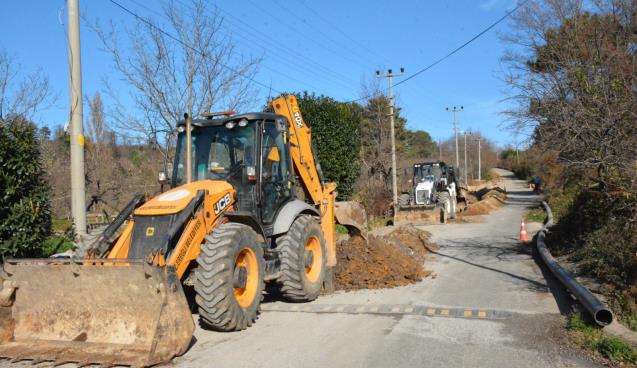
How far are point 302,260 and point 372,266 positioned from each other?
2.34 metres

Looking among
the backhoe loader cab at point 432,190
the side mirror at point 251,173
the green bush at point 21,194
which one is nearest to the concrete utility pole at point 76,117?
the green bush at point 21,194

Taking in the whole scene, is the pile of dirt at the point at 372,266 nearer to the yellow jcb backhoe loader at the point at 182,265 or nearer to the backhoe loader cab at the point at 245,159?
the yellow jcb backhoe loader at the point at 182,265

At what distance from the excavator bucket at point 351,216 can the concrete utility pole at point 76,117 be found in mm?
4419

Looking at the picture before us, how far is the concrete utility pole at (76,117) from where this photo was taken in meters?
8.05

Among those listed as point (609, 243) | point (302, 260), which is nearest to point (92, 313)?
point (302, 260)

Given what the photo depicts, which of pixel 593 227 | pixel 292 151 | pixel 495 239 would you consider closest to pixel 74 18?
pixel 292 151

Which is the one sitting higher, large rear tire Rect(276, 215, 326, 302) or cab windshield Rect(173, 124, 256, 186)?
cab windshield Rect(173, 124, 256, 186)

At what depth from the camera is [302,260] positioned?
7.63m

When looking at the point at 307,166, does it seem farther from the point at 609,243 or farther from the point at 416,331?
the point at 609,243

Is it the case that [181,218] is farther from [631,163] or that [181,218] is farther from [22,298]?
[631,163]

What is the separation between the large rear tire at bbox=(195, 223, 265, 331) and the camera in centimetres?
573

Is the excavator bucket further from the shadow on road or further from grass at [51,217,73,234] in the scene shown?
grass at [51,217,73,234]

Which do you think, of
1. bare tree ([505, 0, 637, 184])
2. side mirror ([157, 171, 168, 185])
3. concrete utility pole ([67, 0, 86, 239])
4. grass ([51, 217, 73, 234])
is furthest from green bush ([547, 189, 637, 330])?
grass ([51, 217, 73, 234])

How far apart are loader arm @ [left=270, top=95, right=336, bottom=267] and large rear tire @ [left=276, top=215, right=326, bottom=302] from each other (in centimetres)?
49
